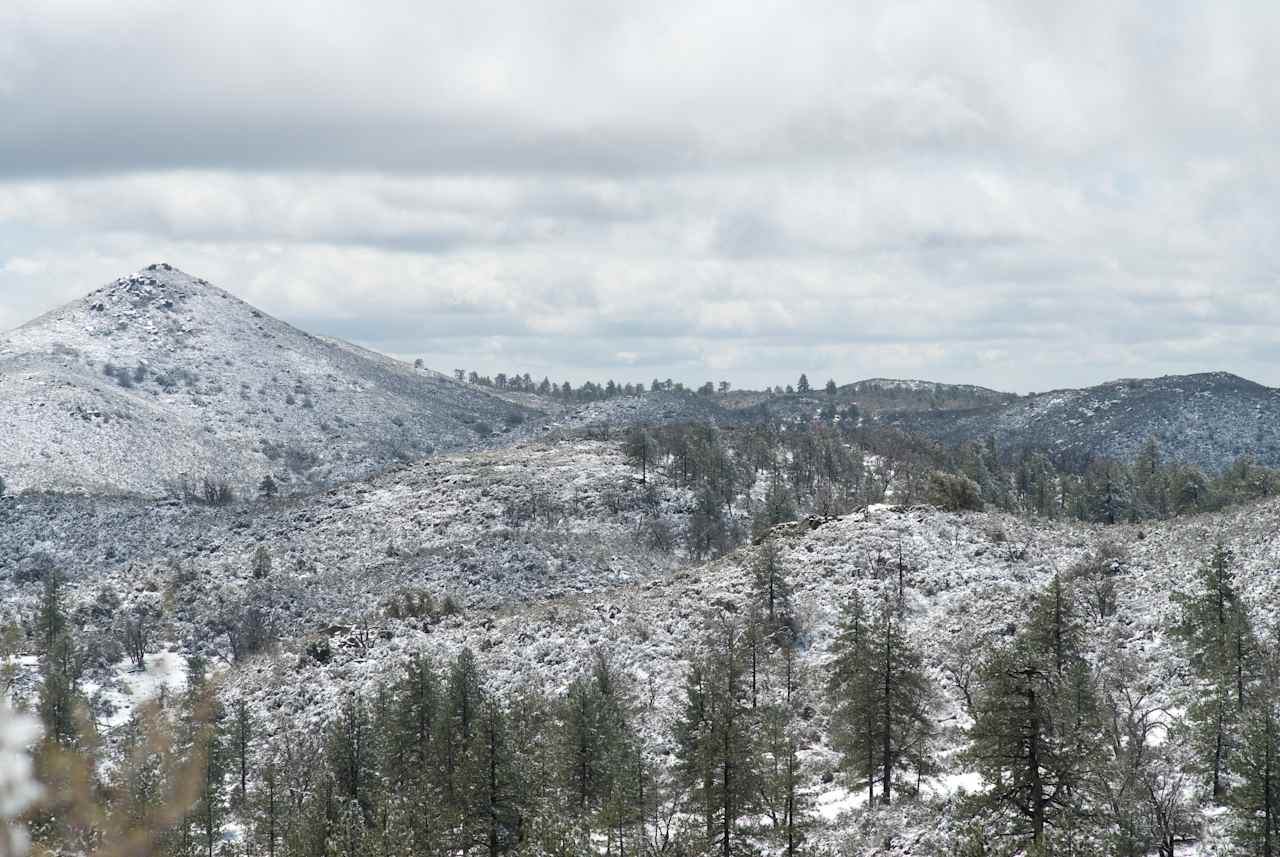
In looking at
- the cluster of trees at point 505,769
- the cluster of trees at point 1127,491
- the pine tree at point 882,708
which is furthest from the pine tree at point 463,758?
the cluster of trees at point 1127,491

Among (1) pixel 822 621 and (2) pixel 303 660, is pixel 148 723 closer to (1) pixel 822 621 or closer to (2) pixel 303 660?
(1) pixel 822 621

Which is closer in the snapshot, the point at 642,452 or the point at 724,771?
the point at 724,771

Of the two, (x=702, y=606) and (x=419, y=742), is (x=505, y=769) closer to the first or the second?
(x=419, y=742)

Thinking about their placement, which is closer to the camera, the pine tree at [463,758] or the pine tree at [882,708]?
the pine tree at [463,758]

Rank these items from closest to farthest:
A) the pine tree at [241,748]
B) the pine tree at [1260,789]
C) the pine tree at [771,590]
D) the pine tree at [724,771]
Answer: the pine tree at [1260,789] → the pine tree at [724,771] → the pine tree at [241,748] → the pine tree at [771,590]

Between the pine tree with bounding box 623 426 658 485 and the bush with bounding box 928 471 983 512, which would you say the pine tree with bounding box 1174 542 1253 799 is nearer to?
the bush with bounding box 928 471 983 512

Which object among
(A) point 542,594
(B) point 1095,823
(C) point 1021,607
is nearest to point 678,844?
(B) point 1095,823

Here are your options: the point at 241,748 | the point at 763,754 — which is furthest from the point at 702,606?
the point at 763,754

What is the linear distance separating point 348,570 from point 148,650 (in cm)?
2749

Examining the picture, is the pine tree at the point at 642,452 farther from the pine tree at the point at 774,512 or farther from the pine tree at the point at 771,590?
the pine tree at the point at 771,590

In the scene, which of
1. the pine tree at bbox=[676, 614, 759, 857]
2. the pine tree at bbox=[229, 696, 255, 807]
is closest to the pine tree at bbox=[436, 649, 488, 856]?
the pine tree at bbox=[676, 614, 759, 857]

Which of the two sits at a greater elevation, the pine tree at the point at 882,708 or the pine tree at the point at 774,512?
the pine tree at the point at 774,512

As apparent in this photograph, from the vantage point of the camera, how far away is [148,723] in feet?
28.1

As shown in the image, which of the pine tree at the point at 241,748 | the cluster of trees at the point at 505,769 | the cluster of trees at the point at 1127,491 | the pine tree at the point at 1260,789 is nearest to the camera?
the pine tree at the point at 1260,789
